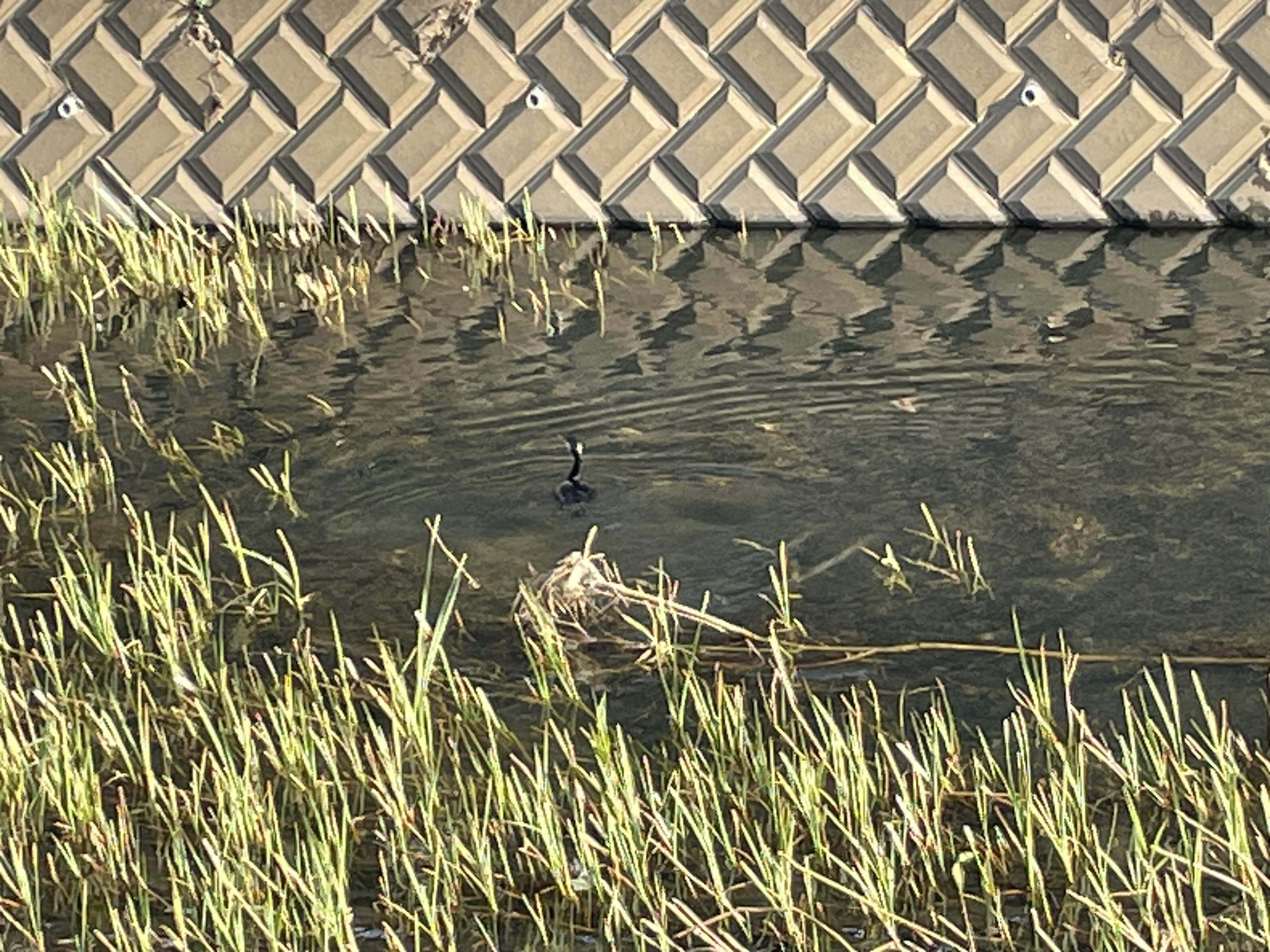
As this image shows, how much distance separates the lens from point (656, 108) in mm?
8156

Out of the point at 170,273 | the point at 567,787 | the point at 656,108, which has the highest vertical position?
the point at 656,108

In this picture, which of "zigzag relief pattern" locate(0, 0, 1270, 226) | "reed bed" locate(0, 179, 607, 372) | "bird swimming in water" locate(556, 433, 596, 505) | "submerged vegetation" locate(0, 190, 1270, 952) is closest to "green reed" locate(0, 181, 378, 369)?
"reed bed" locate(0, 179, 607, 372)

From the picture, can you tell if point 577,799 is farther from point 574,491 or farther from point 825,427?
point 825,427

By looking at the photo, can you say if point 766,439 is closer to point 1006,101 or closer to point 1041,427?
point 1041,427

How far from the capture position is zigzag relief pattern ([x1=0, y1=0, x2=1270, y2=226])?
7879mm

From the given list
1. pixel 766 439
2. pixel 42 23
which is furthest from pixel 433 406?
pixel 42 23

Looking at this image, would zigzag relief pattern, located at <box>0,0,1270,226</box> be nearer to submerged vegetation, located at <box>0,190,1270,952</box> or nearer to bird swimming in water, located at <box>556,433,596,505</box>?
bird swimming in water, located at <box>556,433,596,505</box>

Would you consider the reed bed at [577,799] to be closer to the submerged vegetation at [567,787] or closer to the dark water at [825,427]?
the submerged vegetation at [567,787]

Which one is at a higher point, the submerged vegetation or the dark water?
the dark water

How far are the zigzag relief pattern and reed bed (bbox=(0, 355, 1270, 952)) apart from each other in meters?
3.56

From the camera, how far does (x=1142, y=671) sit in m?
4.50

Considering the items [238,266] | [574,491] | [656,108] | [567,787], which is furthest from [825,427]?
[238,266]

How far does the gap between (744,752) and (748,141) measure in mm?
4446

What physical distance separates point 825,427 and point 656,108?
2464mm
